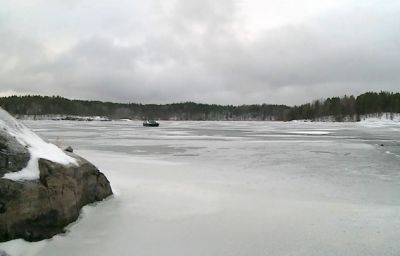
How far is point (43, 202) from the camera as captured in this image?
17.6 feet

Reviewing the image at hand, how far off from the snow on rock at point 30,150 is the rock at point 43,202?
101mm

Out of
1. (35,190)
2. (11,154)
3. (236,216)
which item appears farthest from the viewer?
(236,216)

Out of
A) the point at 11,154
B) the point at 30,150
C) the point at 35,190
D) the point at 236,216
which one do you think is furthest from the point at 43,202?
the point at 236,216

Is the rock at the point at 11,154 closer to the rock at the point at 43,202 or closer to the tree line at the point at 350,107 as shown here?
the rock at the point at 43,202

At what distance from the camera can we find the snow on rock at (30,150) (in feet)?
17.6

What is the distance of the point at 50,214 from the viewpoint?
17.9ft

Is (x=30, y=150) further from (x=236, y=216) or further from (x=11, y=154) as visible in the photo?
(x=236, y=216)

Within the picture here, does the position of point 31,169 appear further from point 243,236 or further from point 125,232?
point 243,236

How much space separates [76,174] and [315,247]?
367 centimetres

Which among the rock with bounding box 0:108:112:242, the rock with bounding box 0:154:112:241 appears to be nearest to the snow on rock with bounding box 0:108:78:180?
the rock with bounding box 0:108:112:242

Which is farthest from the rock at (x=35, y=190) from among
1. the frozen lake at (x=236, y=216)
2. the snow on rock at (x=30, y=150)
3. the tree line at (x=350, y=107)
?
the tree line at (x=350, y=107)

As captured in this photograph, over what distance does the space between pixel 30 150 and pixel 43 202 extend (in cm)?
95

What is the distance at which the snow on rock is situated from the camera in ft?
17.6

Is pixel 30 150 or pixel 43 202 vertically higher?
pixel 30 150
